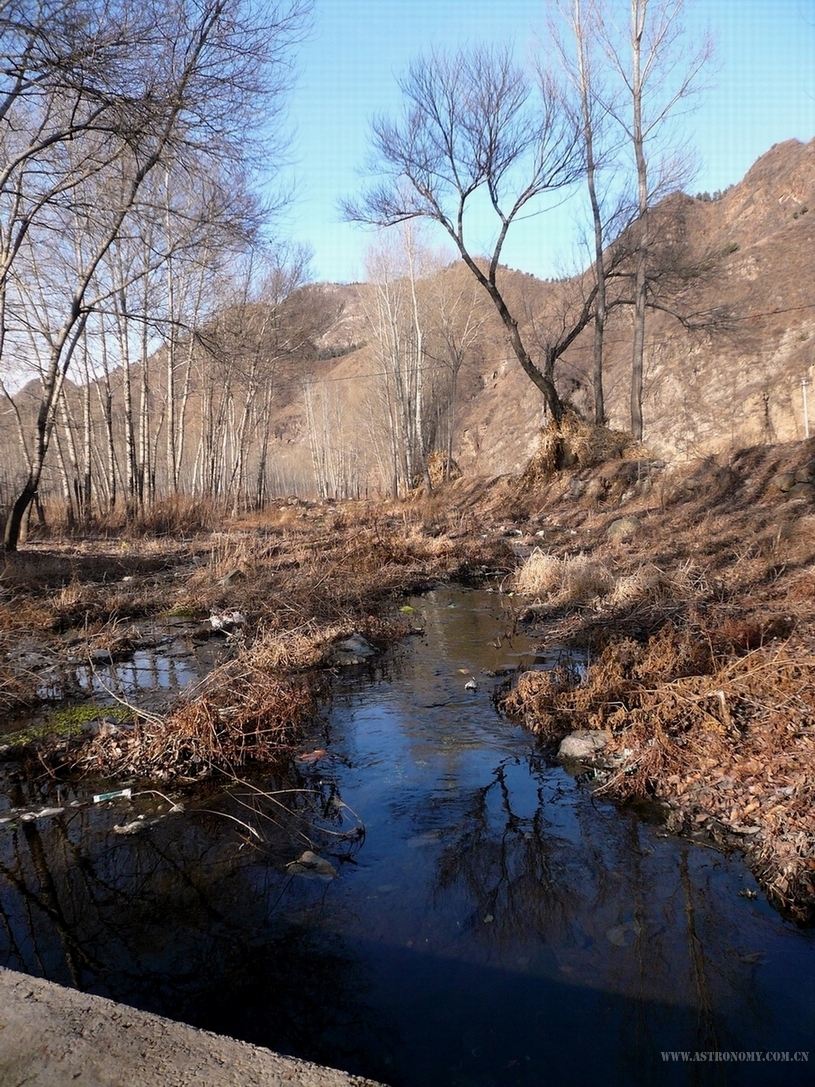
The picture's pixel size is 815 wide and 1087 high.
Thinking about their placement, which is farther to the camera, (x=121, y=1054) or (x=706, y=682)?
(x=706, y=682)

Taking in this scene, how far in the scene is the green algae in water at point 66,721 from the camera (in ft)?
16.5

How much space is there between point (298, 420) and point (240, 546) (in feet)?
262

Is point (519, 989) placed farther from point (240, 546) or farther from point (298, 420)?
point (298, 420)

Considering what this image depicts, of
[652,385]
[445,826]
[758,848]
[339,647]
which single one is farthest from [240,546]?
[652,385]

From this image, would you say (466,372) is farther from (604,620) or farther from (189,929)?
(189,929)

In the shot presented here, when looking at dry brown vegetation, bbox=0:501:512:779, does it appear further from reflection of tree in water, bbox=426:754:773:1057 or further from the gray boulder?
the gray boulder

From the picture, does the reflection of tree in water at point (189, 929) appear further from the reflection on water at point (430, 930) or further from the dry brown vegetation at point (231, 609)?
the dry brown vegetation at point (231, 609)

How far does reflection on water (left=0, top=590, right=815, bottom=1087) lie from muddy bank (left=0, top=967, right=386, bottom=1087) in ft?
2.16

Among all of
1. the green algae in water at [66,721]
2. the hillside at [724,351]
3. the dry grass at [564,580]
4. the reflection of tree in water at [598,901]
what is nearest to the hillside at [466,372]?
the hillside at [724,351]

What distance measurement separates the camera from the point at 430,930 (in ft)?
10.1

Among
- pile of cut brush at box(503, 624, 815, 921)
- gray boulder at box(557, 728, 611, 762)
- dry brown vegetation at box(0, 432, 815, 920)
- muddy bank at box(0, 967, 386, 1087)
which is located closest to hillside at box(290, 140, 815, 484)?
dry brown vegetation at box(0, 432, 815, 920)

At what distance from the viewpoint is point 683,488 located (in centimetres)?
1391

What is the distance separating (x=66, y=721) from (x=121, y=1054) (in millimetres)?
3918

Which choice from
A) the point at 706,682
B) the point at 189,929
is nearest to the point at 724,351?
the point at 706,682
